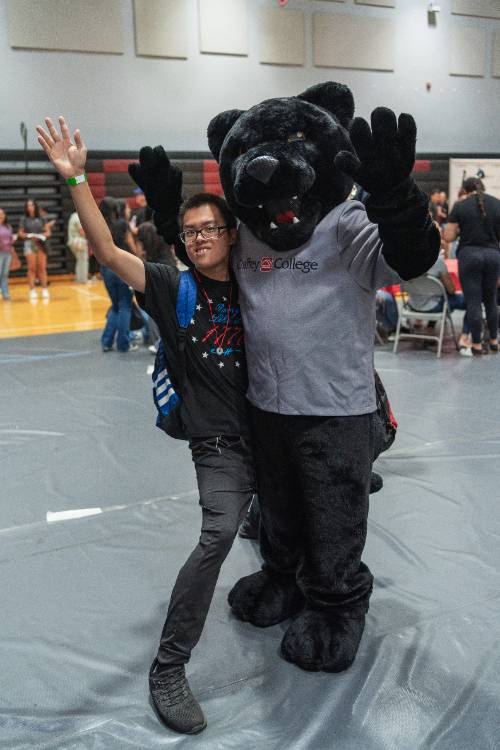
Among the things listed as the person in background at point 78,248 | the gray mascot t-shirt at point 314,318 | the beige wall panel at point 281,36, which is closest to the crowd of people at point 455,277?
the gray mascot t-shirt at point 314,318

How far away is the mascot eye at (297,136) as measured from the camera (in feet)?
7.73

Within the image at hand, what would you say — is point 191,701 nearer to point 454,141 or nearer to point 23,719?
point 23,719

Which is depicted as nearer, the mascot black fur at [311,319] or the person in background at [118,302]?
the mascot black fur at [311,319]

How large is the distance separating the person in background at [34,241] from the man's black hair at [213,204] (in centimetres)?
1078

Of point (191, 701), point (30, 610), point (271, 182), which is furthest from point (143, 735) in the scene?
point (271, 182)

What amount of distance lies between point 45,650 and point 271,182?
5.84 ft

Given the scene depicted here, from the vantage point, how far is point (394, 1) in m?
16.3

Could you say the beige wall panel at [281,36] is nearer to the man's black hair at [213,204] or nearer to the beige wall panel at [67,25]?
the beige wall panel at [67,25]

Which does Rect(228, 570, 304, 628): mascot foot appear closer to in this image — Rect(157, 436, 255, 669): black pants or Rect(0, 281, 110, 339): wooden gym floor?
Rect(157, 436, 255, 669): black pants

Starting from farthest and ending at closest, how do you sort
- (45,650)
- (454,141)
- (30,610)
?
(454,141) < (30,610) < (45,650)

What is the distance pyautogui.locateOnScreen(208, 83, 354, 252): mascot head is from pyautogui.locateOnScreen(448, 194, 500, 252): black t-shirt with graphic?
501cm

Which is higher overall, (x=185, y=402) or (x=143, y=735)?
(x=185, y=402)

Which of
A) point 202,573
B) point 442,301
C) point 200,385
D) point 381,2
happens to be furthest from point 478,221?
point 381,2

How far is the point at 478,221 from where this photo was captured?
7.08 meters
